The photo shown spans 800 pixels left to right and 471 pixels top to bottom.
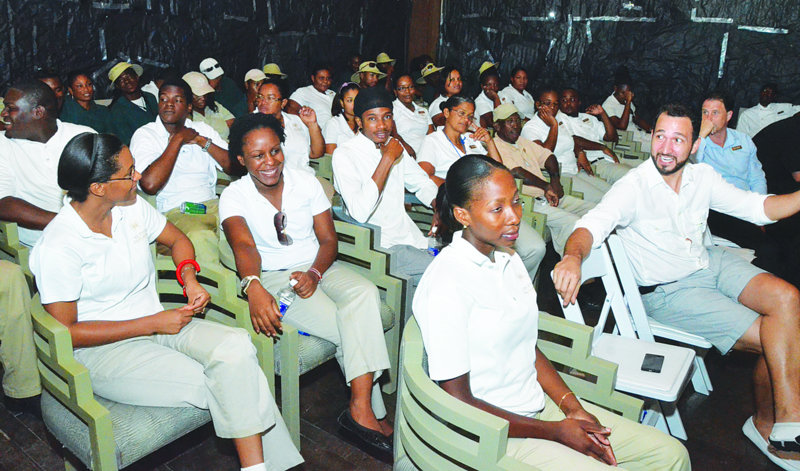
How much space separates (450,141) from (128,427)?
240 cm

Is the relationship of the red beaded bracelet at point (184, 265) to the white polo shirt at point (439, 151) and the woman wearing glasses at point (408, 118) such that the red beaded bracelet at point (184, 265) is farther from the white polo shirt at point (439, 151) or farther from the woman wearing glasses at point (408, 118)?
the woman wearing glasses at point (408, 118)

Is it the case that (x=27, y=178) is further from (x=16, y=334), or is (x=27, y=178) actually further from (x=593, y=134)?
(x=593, y=134)

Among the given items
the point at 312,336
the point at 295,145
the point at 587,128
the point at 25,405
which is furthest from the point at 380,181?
the point at 587,128

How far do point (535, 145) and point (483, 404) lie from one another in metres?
3.05

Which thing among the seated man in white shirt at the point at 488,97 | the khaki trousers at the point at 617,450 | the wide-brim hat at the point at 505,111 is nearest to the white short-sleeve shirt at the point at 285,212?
the khaki trousers at the point at 617,450

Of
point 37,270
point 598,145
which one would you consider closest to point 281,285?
point 37,270

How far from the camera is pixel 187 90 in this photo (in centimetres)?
311

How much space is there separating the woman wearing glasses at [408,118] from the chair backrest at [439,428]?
347 cm

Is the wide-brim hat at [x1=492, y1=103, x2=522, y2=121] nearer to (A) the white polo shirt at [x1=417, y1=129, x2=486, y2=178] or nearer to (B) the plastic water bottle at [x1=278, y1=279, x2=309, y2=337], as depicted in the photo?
(A) the white polo shirt at [x1=417, y1=129, x2=486, y2=178]

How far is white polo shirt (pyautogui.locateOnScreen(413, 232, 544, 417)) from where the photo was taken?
1383mm

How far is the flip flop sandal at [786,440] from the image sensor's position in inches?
82.4

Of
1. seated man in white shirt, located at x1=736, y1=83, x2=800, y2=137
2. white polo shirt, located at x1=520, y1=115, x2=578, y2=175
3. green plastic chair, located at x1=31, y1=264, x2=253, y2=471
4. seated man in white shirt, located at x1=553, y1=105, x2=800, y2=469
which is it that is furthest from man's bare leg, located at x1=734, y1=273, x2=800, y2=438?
seated man in white shirt, located at x1=736, y1=83, x2=800, y2=137

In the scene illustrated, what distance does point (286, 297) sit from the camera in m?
2.22

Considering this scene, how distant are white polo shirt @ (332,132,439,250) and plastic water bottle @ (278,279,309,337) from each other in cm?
57
